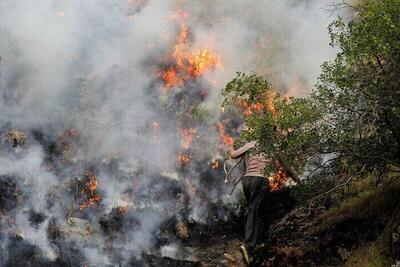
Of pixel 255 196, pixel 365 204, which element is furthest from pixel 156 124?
pixel 365 204

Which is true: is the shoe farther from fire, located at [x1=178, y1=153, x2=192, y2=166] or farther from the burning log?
the burning log

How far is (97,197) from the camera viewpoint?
362 inches

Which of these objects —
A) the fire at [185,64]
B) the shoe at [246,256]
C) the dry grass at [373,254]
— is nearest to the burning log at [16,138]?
the fire at [185,64]

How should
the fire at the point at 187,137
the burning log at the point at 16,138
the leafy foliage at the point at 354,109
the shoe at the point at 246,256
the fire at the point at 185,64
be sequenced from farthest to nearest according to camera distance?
the fire at the point at 185,64, the fire at the point at 187,137, the burning log at the point at 16,138, the shoe at the point at 246,256, the leafy foliage at the point at 354,109

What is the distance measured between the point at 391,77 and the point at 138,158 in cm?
696

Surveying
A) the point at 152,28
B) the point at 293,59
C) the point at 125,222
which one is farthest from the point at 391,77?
the point at 152,28

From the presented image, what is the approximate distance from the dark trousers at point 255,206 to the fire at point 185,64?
598 centimetres

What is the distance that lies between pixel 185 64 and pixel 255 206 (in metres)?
6.93

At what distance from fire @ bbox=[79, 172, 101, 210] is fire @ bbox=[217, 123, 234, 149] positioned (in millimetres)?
3277

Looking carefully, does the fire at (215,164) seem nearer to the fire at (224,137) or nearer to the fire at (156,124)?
the fire at (224,137)

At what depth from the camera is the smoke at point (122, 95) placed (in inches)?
344

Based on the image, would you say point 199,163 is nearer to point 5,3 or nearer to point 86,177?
point 86,177

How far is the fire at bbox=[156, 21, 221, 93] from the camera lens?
12773 millimetres

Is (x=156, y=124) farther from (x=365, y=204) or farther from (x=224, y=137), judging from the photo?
(x=365, y=204)
